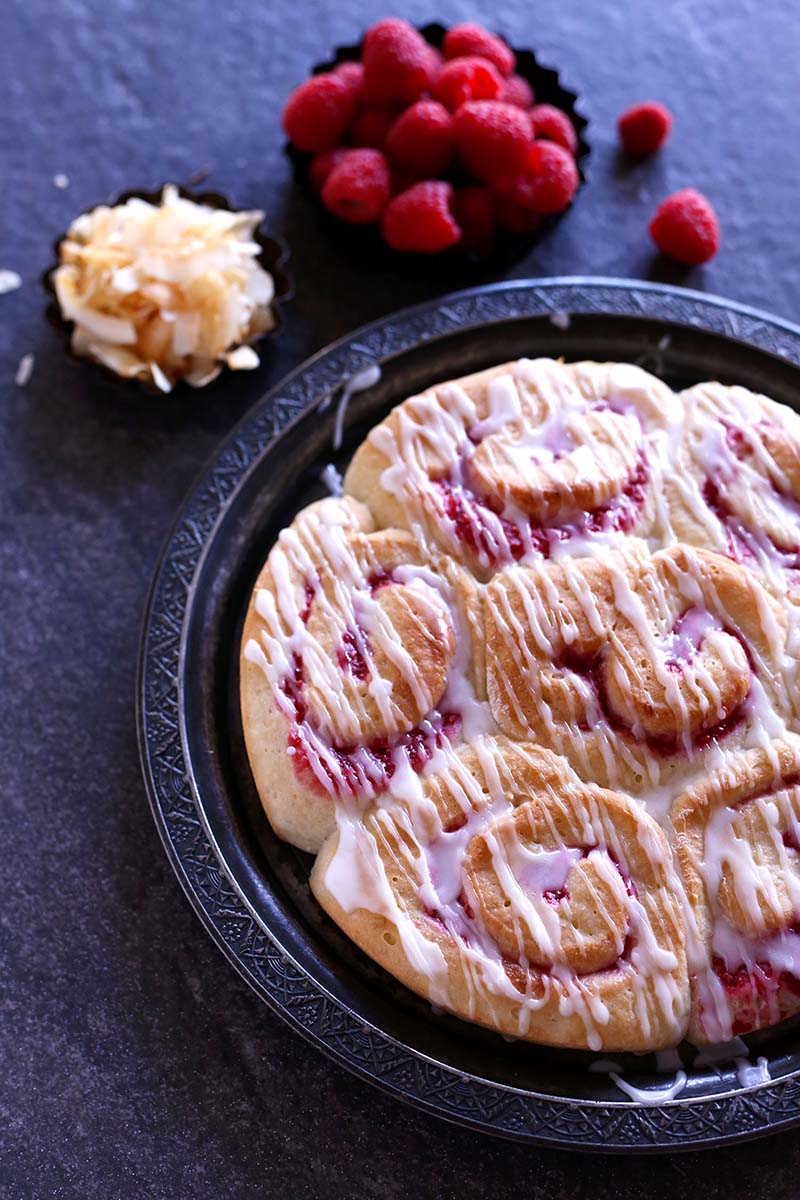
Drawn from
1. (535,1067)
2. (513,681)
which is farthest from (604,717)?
(535,1067)

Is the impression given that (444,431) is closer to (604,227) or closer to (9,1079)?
(604,227)

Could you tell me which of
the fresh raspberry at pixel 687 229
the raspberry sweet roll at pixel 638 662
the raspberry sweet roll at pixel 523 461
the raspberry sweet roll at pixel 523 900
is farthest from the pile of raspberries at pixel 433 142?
the raspberry sweet roll at pixel 523 900

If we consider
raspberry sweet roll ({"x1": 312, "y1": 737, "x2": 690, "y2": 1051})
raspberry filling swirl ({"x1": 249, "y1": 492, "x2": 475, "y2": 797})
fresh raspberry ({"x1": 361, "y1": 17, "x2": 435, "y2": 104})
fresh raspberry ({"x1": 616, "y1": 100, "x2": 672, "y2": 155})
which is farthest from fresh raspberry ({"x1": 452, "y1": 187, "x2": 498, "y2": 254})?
raspberry sweet roll ({"x1": 312, "y1": 737, "x2": 690, "y2": 1051})

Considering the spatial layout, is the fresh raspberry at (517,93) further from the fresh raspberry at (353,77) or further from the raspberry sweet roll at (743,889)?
the raspberry sweet roll at (743,889)

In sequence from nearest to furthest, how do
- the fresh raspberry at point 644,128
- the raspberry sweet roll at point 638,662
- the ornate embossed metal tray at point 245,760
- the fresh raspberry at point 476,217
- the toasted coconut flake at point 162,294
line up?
the ornate embossed metal tray at point 245,760 → the raspberry sweet roll at point 638,662 → the toasted coconut flake at point 162,294 → the fresh raspberry at point 476,217 → the fresh raspberry at point 644,128

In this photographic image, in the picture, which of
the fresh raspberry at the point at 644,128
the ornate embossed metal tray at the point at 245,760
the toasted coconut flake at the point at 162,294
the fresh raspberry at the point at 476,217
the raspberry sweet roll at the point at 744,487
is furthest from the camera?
the fresh raspberry at the point at 644,128

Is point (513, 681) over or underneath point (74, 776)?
over

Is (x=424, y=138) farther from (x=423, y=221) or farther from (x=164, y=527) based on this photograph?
(x=164, y=527)
